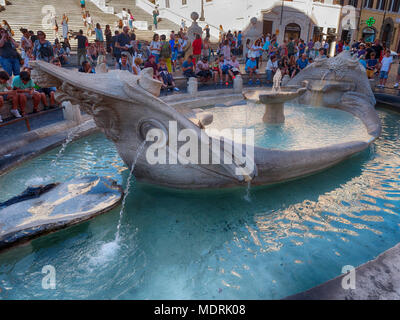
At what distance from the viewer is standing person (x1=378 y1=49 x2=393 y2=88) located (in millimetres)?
11081

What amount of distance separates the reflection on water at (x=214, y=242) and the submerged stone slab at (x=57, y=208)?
0.42ft

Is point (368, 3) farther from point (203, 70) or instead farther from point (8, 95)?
point (8, 95)

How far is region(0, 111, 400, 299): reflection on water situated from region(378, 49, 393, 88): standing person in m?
9.34

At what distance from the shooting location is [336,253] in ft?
8.47

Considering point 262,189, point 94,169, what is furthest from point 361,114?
point 94,169

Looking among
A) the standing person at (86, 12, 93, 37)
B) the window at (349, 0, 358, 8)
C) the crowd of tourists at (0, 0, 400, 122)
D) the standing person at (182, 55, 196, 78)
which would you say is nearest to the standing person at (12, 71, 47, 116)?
the crowd of tourists at (0, 0, 400, 122)

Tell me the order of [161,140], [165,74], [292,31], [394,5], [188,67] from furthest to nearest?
[394,5] < [292,31] < [188,67] < [165,74] < [161,140]

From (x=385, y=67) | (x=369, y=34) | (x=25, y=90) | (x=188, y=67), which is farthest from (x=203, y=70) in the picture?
(x=369, y=34)

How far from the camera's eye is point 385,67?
37.4 ft

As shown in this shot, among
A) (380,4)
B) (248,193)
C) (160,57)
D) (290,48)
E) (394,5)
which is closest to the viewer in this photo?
(248,193)

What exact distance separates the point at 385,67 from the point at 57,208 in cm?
1287

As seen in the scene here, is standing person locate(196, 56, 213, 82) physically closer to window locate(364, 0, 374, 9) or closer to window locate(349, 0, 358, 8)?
window locate(349, 0, 358, 8)
